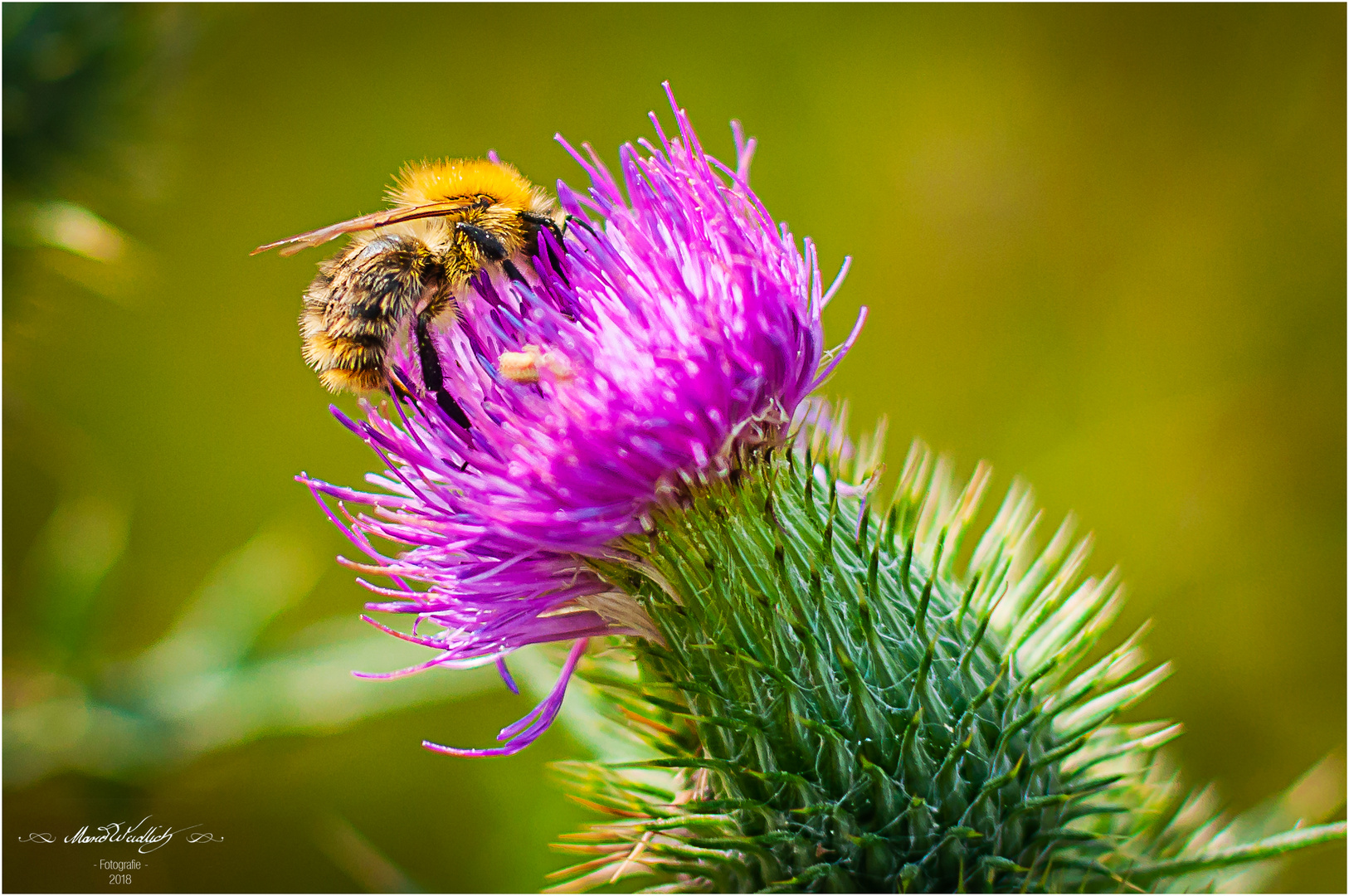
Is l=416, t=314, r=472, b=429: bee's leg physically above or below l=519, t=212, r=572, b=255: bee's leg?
below

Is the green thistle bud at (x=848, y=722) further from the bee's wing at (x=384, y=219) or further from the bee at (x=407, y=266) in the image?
the bee's wing at (x=384, y=219)

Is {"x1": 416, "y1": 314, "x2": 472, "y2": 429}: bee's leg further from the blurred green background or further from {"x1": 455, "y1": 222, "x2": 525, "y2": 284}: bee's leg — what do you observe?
the blurred green background

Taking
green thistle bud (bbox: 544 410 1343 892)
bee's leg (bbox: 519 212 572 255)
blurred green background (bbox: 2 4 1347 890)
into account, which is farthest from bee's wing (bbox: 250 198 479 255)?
blurred green background (bbox: 2 4 1347 890)

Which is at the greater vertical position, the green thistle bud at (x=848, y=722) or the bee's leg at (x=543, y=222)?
the bee's leg at (x=543, y=222)

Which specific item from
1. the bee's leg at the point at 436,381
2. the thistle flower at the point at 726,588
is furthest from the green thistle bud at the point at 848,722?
the bee's leg at the point at 436,381

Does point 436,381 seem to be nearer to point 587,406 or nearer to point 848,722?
point 587,406
